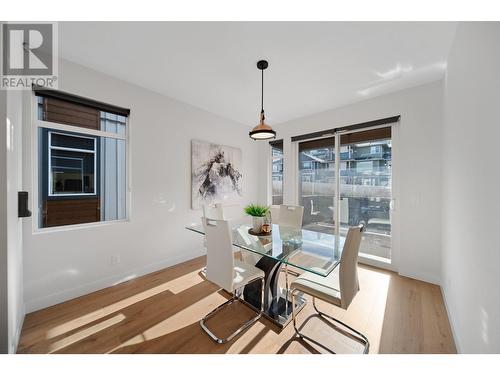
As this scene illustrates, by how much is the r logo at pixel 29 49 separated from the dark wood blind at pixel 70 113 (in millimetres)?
292

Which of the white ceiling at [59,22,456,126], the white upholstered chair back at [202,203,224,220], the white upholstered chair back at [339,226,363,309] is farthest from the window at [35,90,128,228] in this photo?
the white upholstered chair back at [339,226,363,309]

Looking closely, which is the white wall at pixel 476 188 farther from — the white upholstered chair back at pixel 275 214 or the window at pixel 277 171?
the window at pixel 277 171

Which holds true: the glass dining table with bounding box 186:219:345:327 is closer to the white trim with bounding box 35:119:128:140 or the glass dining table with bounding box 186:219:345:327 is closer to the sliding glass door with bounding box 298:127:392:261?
the sliding glass door with bounding box 298:127:392:261

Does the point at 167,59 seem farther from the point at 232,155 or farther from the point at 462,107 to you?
the point at 462,107

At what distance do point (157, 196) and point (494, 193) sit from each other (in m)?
3.25

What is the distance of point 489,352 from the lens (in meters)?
0.99

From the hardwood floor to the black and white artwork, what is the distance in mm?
1536

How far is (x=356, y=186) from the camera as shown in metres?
3.31

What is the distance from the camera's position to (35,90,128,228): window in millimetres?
2088

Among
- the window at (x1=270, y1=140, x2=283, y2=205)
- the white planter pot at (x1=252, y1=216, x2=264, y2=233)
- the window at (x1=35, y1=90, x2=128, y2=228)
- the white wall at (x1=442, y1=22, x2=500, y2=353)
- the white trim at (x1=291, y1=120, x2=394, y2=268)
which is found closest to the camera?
the white wall at (x1=442, y1=22, x2=500, y2=353)

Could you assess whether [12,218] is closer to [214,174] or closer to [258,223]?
[258,223]

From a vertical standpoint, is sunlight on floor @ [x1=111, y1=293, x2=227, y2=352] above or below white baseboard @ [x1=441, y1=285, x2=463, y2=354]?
below

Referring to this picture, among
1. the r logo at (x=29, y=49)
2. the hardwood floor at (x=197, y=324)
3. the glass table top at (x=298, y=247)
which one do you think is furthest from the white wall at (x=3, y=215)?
the glass table top at (x=298, y=247)
